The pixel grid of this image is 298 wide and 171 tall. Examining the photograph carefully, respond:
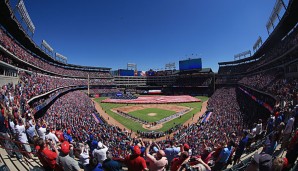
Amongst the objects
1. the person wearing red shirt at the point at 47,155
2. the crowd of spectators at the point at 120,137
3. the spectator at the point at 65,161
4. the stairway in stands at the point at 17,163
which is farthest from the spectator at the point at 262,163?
the stairway in stands at the point at 17,163

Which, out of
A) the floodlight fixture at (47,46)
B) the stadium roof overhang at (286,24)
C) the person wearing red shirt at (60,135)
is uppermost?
the floodlight fixture at (47,46)

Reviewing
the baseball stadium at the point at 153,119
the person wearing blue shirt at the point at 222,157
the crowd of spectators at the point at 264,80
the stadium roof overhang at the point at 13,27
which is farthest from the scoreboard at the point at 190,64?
the person wearing blue shirt at the point at 222,157

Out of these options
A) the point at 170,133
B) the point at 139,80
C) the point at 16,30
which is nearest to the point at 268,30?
the point at 170,133

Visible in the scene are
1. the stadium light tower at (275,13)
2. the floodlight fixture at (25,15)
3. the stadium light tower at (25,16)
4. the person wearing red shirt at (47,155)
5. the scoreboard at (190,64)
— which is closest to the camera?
the person wearing red shirt at (47,155)

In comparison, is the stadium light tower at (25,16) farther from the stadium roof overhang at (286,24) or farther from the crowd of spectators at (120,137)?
the stadium roof overhang at (286,24)

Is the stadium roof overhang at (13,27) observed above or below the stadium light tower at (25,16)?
below

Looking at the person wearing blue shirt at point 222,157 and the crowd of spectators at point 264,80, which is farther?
the crowd of spectators at point 264,80

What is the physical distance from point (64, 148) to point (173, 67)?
4279 inches

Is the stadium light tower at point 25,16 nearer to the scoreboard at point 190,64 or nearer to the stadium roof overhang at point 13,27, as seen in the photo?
the stadium roof overhang at point 13,27

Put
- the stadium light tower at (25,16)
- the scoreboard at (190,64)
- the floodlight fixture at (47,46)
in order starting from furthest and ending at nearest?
the scoreboard at (190,64), the floodlight fixture at (47,46), the stadium light tower at (25,16)

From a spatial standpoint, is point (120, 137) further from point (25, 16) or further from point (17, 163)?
point (25, 16)

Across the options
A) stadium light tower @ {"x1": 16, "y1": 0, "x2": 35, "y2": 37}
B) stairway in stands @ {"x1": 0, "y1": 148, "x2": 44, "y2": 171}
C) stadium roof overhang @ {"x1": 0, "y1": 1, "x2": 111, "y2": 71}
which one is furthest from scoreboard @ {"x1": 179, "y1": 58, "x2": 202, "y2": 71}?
stairway in stands @ {"x1": 0, "y1": 148, "x2": 44, "y2": 171}

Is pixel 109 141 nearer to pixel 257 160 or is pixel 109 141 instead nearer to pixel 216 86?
pixel 257 160

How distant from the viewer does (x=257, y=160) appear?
3.51 metres
